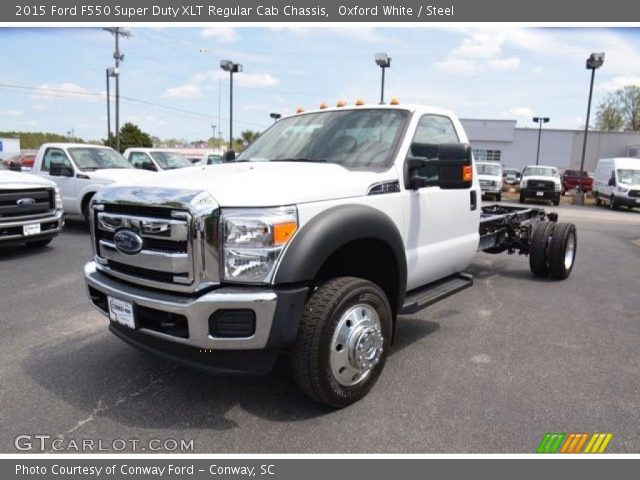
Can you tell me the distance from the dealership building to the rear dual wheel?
156 feet

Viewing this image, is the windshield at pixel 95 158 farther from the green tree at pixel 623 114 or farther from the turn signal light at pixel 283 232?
the green tree at pixel 623 114

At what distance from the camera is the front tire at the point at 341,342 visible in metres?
2.97

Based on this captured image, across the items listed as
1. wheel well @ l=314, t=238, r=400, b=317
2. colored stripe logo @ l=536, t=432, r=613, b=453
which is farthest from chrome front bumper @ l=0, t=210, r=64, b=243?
colored stripe logo @ l=536, t=432, r=613, b=453

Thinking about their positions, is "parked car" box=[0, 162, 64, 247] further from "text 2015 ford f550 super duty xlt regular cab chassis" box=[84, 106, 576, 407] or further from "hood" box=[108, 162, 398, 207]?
"hood" box=[108, 162, 398, 207]

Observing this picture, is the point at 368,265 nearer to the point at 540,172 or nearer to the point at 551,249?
the point at 551,249

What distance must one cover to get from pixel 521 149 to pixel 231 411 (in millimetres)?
55802

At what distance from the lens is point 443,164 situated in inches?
137

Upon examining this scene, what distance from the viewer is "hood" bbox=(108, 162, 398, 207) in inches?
113

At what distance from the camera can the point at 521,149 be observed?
53719 mm

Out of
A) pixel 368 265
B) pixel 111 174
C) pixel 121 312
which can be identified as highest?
pixel 111 174

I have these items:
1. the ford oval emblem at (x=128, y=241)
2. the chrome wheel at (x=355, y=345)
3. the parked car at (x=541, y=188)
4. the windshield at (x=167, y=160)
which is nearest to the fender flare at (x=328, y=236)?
the chrome wheel at (x=355, y=345)

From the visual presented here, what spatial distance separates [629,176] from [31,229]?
73.4ft

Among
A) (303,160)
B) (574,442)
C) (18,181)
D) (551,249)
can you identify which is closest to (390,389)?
(574,442)

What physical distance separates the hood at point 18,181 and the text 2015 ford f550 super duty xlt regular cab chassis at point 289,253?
16.7 feet
